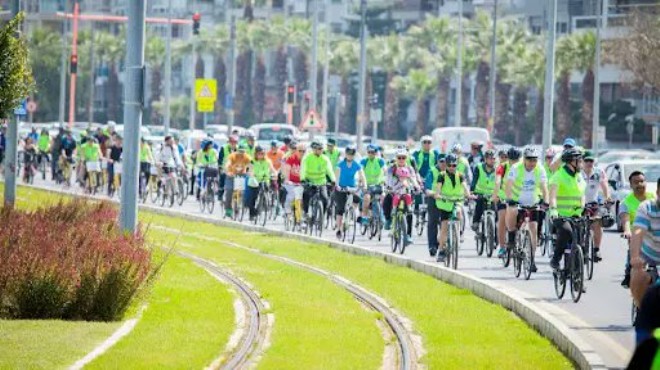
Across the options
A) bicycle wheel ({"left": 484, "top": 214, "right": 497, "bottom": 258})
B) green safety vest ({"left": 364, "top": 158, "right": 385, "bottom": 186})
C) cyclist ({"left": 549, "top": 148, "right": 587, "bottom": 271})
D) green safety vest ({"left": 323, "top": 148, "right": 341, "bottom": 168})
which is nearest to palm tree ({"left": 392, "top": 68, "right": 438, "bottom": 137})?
green safety vest ({"left": 323, "top": 148, "right": 341, "bottom": 168})

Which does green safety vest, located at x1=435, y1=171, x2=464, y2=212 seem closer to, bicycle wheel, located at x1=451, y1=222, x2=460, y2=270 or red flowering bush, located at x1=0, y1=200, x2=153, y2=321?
bicycle wheel, located at x1=451, y1=222, x2=460, y2=270

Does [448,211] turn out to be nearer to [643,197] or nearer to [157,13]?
[643,197]

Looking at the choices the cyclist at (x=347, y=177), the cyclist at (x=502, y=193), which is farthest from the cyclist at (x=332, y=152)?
the cyclist at (x=502, y=193)

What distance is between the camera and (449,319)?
1942 centimetres

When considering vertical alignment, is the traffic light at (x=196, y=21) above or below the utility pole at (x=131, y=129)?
above

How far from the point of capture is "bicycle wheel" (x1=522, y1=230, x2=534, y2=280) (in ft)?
84.1

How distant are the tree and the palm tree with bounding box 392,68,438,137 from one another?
3422 inches

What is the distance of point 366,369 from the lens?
49.4ft

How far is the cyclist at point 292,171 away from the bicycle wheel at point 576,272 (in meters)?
13.8

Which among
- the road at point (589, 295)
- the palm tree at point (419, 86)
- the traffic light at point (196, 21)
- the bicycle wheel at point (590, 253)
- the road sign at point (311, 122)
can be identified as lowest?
the road at point (589, 295)

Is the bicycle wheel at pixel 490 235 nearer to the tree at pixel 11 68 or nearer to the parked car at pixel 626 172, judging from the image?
the tree at pixel 11 68

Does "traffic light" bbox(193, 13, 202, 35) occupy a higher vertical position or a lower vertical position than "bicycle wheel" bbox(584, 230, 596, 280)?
higher

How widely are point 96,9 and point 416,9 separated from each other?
28.8 metres

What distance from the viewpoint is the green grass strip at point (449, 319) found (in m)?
16.0
